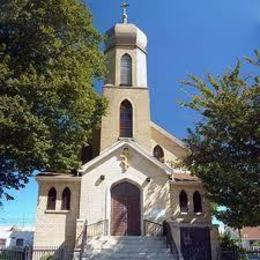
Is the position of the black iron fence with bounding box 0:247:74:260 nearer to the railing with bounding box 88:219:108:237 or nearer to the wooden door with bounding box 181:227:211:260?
the railing with bounding box 88:219:108:237

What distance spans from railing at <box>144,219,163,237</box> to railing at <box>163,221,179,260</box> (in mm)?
489

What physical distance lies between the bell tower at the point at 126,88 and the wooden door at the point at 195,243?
6.80 m

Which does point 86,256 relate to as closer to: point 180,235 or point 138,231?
point 138,231

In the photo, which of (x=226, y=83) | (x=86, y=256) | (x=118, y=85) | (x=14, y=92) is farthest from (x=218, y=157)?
(x=118, y=85)

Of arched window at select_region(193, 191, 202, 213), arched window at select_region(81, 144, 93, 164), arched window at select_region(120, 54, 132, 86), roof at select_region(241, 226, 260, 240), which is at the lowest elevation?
roof at select_region(241, 226, 260, 240)

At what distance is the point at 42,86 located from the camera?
58.6 feet

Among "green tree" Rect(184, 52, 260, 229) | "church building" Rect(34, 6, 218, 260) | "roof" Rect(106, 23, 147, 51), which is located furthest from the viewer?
"roof" Rect(106, 23, 147, 51)

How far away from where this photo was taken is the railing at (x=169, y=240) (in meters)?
19.1

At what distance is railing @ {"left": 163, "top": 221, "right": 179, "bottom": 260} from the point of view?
62.7 ft

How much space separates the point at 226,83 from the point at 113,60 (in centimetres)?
1334

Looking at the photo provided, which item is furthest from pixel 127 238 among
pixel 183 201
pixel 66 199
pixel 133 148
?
pixel 133 148

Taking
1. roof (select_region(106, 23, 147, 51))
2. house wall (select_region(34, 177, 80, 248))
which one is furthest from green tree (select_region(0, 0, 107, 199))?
roof (select_region(106, 23, 147, 51))

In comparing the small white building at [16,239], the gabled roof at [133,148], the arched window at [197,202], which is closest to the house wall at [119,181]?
the gabled roof at [133,148]

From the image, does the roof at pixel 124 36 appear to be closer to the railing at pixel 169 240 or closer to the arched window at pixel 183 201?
the arched window at pixel 183 201
